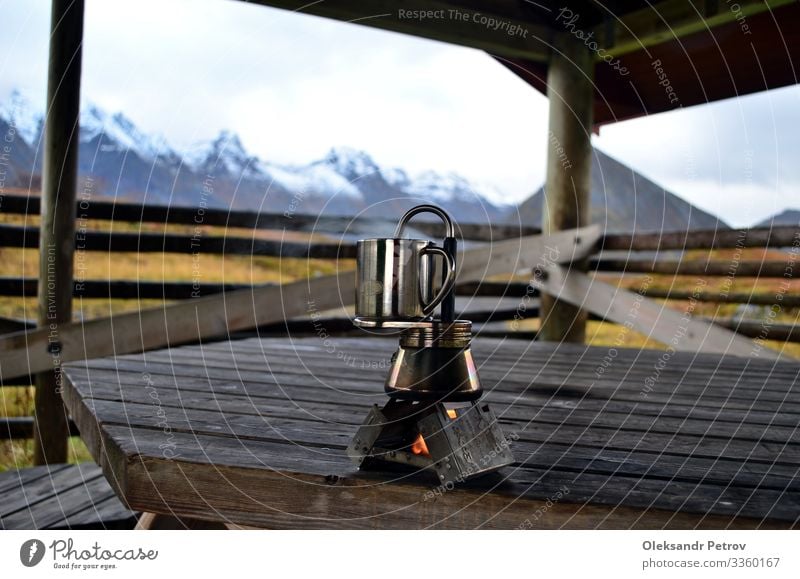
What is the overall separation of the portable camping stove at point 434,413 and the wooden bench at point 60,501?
1.02 meters

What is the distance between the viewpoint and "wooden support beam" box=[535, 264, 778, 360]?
3.21 meters

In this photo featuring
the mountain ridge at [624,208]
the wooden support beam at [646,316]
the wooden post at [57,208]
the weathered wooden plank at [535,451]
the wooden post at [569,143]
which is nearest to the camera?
the weathered wooden plank at [535,451]

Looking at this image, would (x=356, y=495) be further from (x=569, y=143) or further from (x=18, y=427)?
(x=569, y=143)

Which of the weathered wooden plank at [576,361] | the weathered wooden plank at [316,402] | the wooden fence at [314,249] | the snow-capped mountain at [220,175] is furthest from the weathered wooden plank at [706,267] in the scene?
the weathered wooden plank at [316,402]

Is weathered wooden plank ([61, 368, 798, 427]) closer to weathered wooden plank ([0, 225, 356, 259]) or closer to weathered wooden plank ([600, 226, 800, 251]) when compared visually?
weathered wooden plank ([0, 225, 356, 259])

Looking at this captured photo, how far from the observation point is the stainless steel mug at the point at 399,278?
2.81 feet

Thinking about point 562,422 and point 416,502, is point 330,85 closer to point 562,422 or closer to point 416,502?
point 562,422

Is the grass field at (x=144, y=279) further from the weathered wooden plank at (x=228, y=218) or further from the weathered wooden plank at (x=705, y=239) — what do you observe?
the weathered wooden plank at (x=705, y=239)

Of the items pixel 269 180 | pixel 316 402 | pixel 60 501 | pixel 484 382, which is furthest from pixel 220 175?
pixel 316 402

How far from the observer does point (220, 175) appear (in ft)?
24.3

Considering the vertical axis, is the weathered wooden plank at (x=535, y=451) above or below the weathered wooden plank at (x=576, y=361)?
above

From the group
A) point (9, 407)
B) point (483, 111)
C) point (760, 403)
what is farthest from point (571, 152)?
point (9, 407)

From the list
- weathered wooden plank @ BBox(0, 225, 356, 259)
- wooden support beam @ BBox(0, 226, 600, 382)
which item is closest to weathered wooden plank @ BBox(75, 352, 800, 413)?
wooden support beam @ BBox(0, 226, 600, 382)

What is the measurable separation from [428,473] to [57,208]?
226 cm
